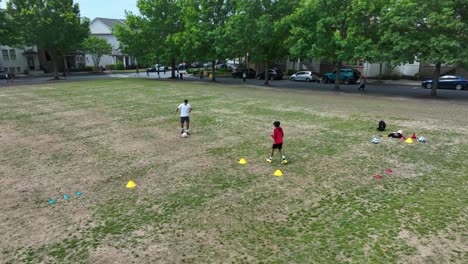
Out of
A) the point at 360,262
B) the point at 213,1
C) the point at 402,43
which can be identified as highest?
the point at 213,1

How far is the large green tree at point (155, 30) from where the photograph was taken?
38.2 m

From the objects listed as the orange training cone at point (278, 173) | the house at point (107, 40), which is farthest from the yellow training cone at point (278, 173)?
the house at point (107, 40)

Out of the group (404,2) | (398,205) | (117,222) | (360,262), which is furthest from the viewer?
(404,2)

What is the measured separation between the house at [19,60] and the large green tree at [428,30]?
55054 millimetres

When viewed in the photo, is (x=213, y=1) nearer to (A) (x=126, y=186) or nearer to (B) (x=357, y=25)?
(B) (x=357, y=25)

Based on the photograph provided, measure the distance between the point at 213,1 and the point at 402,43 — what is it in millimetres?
21279

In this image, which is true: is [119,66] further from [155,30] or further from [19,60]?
[155,30]

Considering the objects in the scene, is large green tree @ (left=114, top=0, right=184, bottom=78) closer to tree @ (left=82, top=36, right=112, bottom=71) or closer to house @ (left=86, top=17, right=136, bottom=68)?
tree @ (left=82, top=36, right=112, bottom=71)

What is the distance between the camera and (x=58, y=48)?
4234 cm

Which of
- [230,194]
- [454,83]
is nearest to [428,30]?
[454,83]

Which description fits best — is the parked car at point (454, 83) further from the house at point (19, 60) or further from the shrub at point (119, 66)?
the house at point (19, 60)

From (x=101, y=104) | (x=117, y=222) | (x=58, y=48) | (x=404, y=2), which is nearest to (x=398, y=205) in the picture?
(x=117, y=222)

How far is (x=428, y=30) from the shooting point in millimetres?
21172

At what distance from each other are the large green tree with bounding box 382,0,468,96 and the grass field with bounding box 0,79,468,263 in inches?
324
